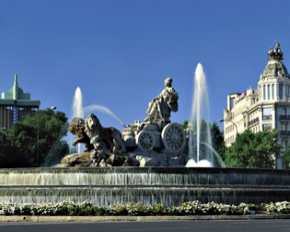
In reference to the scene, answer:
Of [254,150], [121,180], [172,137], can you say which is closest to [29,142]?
[254,150]

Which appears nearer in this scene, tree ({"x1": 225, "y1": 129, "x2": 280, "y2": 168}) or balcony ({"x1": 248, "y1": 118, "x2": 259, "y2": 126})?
tree ({"x1": 225, "y1": 129, "x2": 280, "y2": 168})

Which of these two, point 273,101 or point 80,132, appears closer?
point 80,132

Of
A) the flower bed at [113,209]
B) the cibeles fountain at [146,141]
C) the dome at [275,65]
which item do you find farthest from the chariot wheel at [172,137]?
the dome at [275,65]

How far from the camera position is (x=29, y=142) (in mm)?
105500

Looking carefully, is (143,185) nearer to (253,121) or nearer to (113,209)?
(113,209)

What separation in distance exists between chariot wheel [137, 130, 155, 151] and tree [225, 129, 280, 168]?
5654 cm

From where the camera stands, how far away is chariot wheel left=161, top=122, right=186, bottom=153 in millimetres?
51750

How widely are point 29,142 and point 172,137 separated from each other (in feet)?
185

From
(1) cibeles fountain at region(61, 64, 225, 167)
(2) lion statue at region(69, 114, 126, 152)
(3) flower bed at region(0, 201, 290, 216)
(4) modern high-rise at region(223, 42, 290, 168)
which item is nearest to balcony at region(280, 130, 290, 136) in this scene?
(4) modern high-rise at region(223, 42, 290, 168)

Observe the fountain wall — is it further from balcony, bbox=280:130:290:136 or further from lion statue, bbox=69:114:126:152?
balcony, bbox=280:130:290:136

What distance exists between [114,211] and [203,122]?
32.6 metres

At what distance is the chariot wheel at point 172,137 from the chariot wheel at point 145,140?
3.13 feet

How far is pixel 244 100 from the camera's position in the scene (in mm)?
161750

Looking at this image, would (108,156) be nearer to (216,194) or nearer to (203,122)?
(216,194)
